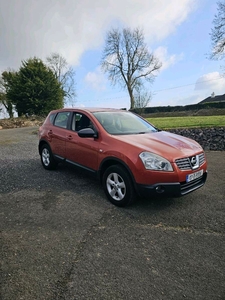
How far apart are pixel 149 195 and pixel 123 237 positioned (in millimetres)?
818

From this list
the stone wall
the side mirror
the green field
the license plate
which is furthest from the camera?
the green field

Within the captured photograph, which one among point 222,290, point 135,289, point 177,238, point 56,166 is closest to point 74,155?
point 56,166

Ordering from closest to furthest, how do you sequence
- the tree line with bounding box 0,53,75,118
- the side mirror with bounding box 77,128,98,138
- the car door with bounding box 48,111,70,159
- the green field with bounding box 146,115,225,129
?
the side mirror with bounding box 77,128,98,138
the car door with bounding box 48,111,70,159
the green field with bounding box 146,115,225,129
the tree line with bounding box 0,53,75,118

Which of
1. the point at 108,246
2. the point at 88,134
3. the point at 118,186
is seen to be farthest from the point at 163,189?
the point at 88,134

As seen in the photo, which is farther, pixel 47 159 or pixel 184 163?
pixel 47 159

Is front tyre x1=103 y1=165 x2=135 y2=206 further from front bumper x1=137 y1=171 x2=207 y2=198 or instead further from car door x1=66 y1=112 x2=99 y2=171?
car door x1=66 y1=112 x2=99 y2=171

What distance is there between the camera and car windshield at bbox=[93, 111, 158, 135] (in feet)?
14.3

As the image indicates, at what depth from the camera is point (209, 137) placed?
9.52 metres

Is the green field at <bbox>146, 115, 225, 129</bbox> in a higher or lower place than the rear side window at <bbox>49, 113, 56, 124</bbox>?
lower

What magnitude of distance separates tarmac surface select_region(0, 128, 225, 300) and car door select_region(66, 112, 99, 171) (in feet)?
2.11

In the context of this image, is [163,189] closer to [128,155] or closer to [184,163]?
[184,163]

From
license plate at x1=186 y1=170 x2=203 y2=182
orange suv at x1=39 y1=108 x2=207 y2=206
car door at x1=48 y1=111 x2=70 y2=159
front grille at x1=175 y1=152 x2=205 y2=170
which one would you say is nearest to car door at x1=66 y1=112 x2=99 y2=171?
orange suv at x1=39 y1=108 x2=207 y2=206

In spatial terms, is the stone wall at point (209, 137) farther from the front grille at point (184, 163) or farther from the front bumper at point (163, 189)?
the front bumper at point (163, 189)

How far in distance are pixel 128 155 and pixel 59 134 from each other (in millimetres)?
2406
